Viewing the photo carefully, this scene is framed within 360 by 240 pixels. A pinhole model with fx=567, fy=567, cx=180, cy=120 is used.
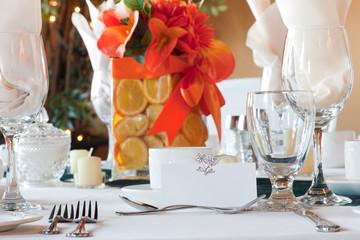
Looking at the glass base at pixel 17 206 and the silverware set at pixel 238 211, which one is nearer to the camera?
the silverware set at pixel 238 211

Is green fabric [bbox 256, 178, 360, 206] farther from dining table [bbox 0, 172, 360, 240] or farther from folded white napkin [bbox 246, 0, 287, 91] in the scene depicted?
folded white napkin [bbox 246, 0, 287, 91]

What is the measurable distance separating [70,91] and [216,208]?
4.04 m

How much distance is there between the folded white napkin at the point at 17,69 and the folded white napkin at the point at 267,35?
0.59 m

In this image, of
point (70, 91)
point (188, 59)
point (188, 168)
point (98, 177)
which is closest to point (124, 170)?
point (98, 177)

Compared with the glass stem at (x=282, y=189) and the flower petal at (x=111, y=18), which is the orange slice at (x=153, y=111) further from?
the glass stem at (x=282, y=189)

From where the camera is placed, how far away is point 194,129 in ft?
3.89

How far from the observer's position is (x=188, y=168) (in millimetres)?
737

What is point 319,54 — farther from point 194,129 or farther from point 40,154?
point 40,154

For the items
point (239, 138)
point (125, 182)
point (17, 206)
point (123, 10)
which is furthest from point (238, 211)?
point (239, 138)

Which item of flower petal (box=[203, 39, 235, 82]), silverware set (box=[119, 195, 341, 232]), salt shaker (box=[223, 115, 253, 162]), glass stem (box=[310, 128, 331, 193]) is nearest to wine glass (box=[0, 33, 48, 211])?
silverware set (box=[119, 195, 341, 232])

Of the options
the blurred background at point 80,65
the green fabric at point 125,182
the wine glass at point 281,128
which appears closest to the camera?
the wine glass at point 281,128

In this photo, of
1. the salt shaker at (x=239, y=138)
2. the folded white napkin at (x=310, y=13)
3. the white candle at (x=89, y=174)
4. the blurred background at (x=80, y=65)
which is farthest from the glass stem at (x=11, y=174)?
the blurred background at (x=80, y=65)

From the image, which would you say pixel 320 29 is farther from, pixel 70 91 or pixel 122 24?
pixel 70 91

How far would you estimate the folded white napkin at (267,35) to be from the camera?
122cm
